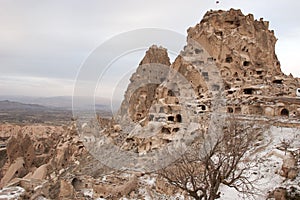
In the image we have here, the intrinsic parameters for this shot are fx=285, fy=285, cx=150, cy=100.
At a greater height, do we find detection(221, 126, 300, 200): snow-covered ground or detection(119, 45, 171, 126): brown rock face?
detection(119, 45, 171, 126): brown rock face

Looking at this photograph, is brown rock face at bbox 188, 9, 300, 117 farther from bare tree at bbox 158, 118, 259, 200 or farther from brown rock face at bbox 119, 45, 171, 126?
bare tree at bbox 158, 118, 259, 200

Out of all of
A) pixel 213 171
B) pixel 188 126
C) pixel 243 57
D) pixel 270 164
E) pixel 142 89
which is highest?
pixel 243 57

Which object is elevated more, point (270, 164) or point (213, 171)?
point (213, 171)

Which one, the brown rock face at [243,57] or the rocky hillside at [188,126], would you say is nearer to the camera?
the rocky hillside at [188,126]

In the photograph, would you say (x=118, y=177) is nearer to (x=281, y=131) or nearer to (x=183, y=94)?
(x=281, y=131)

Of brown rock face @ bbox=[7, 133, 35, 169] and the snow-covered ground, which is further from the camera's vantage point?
brown rock face @ bbox=[7, 133, 35, 169]

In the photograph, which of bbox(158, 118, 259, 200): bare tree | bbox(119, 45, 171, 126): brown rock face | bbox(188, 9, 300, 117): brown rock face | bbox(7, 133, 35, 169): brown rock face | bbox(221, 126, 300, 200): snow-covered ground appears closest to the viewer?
bbox(158, 118, 259, 200): bare tree

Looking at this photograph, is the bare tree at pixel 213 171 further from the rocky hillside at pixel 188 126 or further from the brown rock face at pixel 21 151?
the brown rock face at pixel 21 151

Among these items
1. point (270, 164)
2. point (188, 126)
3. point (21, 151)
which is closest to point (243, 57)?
point (188, 126)

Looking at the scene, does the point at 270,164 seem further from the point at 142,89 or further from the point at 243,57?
the point at 142,89

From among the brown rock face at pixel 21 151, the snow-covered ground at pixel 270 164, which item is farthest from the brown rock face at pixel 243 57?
the brown rock face at pixel 21 151

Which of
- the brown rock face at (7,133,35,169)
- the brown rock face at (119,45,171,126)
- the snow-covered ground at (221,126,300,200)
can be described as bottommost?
the brown rock face at (7,133,35,169)

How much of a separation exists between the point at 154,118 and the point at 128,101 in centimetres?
2301

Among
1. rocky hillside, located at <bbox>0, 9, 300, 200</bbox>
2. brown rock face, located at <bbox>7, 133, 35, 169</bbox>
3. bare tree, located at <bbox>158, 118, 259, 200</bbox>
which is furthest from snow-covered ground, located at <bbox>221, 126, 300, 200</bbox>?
brown rock face, located at <bbox>7, 133, 35, 169</bbox>
